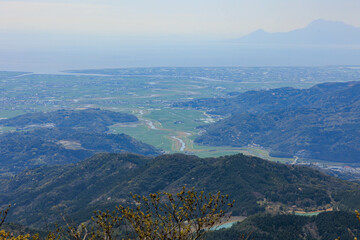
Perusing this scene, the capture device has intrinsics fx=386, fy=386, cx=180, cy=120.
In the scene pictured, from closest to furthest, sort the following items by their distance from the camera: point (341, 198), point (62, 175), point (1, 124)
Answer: point (341, 198) < point (62, 175) < point (1, 124)

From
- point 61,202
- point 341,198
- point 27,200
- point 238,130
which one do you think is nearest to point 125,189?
point 61,202

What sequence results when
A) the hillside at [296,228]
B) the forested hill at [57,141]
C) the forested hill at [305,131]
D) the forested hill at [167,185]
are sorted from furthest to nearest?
the forested hill at [305,131] → the forested hill at [57,141] → the forested hill at [167,185] → the hillside at [296,228]

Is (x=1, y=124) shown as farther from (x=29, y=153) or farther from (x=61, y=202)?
(x=61, y=202)

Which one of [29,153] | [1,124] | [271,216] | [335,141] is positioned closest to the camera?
[271,216]

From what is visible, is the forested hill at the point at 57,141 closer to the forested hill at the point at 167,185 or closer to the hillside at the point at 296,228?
the forested hill at the point at 167,185

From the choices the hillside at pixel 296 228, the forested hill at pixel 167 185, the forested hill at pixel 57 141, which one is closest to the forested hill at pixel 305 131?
the forested hill at pixel 57 141

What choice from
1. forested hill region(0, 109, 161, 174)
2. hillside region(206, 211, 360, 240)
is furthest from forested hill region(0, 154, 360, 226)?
forested hill region(0, 109, 161, 174)
